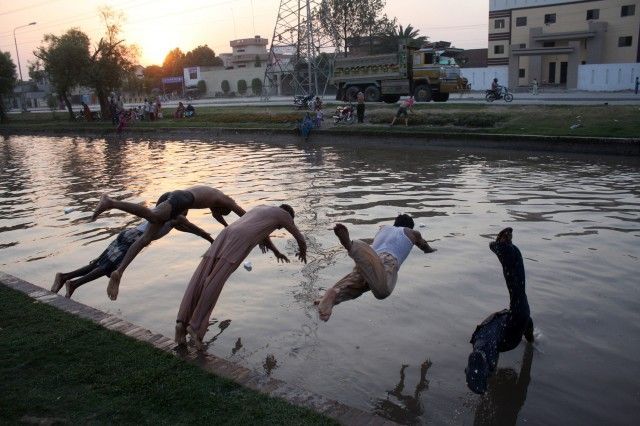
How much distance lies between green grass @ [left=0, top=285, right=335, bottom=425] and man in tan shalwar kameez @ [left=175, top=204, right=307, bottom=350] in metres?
0.34

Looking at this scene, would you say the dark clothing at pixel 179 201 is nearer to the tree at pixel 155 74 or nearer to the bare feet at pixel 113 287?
the bare feet at pixel 113 287

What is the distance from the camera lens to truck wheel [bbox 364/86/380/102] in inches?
1243

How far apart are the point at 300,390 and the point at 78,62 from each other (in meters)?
43.0

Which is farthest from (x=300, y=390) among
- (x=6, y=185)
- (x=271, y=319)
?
(x=6, y=185)

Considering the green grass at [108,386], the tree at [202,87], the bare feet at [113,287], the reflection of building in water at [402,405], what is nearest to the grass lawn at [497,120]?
the reflection of building in water at [402,405]

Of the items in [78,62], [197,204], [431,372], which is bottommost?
[431,372]

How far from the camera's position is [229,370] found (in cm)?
490

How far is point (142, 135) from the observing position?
3288 centimetres

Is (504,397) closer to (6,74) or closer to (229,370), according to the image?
(229,370)

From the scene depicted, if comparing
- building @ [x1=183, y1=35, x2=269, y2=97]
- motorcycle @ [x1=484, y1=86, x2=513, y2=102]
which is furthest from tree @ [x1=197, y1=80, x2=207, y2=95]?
motorcycle @ [x1=484, y1=86, x2=513, y2=102]

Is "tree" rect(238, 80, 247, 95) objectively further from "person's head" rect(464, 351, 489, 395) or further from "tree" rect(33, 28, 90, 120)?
"person's head" rect(464, 351, 489, 395)

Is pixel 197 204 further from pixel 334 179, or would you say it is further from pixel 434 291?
pixel 334 179

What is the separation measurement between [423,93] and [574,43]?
19910 millimetres

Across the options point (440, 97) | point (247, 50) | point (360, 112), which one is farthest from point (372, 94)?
point (247, 50)
